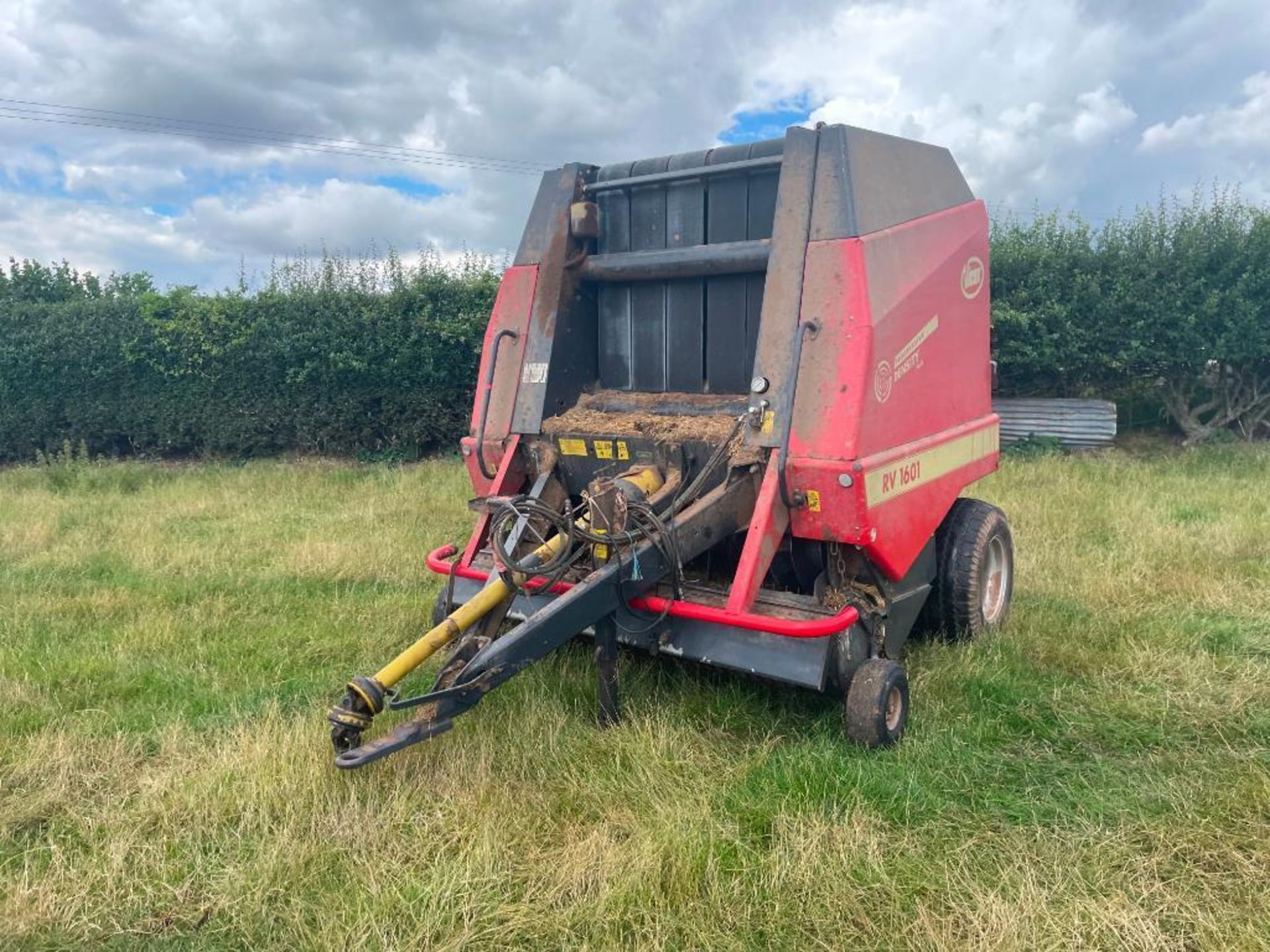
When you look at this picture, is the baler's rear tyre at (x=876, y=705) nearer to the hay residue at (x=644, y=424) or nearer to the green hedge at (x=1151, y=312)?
the hay residue at (x=644, y=424)

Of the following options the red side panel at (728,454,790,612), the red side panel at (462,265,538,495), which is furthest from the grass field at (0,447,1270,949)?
the red side panel at (462,265,538,495)

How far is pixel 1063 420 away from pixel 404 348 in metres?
7.86

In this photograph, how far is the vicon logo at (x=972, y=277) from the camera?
4.53 meters

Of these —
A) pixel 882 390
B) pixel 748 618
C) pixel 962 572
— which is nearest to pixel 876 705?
pixel 748 618

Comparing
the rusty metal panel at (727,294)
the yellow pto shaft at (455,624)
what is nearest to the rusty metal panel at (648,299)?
the rusty metal panel at (727,294)

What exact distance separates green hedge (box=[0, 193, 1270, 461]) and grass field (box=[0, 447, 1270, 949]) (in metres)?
6.32

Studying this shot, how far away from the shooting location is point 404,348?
37.2ft

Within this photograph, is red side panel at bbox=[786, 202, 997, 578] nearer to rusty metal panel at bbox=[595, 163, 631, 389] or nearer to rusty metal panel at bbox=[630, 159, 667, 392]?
rusty metal panel at bbox=[630, 159, 667, 392]

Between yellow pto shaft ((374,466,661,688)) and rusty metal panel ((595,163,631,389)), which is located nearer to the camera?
yellow pto shaft ((374,466,661,688))

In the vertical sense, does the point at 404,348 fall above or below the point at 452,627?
above

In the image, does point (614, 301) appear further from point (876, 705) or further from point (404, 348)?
point (404, 348)

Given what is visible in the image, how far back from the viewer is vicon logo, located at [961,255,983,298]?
4.53 m

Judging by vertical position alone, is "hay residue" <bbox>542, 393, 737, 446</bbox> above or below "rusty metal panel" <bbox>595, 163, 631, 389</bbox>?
below

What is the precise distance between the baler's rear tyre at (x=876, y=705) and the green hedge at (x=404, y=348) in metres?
8.61
